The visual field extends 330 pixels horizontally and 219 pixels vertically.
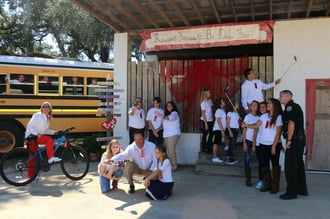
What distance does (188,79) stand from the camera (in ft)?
32.1

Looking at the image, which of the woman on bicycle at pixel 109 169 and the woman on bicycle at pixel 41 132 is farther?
the woman on bicycle at pixel 41 132

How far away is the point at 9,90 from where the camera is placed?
1050cm

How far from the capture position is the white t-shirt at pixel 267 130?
6464 mm

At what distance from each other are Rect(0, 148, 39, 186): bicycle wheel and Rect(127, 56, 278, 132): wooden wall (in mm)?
3508

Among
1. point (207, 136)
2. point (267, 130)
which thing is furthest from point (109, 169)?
point (207, 136)

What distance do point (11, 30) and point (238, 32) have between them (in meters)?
18.4

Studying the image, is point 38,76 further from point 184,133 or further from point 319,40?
point 319,40

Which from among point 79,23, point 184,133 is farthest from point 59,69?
point 79,23

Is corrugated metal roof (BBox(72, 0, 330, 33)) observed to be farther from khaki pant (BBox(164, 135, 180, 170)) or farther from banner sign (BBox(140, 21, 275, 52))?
khaki pant (BBox(164, 135, 180, 170))

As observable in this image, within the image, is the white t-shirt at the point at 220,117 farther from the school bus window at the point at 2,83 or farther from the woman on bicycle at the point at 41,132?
the school bus window at the point at 2,83

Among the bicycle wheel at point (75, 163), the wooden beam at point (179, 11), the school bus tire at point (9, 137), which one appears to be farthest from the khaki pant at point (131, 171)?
the school bus tire at point (9, 137)

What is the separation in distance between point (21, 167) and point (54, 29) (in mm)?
16332

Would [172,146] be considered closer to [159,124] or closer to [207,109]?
[159,124]

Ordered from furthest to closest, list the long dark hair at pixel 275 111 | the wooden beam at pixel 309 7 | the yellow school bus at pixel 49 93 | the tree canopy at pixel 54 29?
the tree canopy at pixel 54 29 < the yellow school bus at pixel 49 93 < the wooden beam at pixel 309 7 < the long dark hair at pixel 275 111
